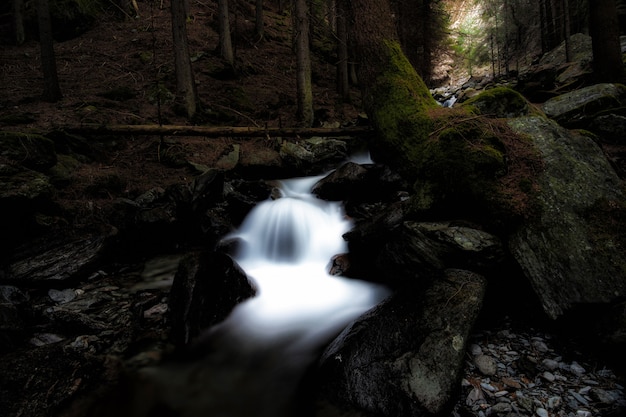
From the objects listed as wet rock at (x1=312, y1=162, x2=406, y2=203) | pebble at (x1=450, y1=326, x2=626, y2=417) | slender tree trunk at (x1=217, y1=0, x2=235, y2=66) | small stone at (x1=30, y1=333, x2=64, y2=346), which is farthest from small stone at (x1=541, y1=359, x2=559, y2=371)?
slender tree trunk at (x1=217, y1=0, x2=235, y2=66)

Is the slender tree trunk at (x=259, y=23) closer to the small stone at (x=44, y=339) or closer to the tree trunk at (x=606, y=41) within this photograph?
the tree trunk at (x=606, y=41)

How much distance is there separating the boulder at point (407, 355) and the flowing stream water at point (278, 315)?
1.67ft

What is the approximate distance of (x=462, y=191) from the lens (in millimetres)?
3994

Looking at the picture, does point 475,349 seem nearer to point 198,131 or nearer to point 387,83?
point 387,83

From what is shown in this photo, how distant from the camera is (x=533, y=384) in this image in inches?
102

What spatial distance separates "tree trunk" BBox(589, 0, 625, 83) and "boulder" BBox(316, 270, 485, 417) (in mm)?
8777

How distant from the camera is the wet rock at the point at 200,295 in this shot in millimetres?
3938

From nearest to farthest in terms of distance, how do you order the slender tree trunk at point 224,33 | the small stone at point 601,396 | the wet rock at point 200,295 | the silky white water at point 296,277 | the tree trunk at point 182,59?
the small stone at point 601,396 → the wet rock at point 200,295 → the silky white water at point 296,277 → the tree trunk at point 182,59 → the slender tree trunk at point 224,33

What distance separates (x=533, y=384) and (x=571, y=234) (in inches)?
61.1

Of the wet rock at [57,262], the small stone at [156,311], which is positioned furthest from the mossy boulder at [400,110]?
the wet rock at [57,262]

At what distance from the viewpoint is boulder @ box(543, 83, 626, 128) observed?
6.29 m

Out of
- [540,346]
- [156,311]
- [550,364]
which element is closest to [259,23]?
[156,311]

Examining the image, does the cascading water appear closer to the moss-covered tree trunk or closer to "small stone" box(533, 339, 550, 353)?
"small stone" box(533, 339, 550, 353)

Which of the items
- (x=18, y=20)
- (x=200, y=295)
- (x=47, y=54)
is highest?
(x=18, y=20)
